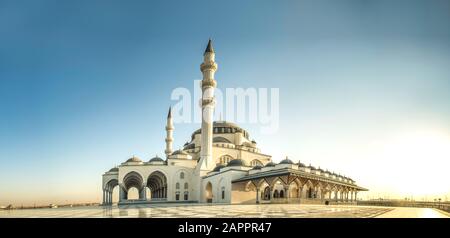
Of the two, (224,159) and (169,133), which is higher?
(169,133)

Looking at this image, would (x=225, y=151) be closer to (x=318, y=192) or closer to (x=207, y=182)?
(x=207, y=182)

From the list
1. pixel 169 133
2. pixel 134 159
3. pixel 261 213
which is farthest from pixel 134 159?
pixel 261 213

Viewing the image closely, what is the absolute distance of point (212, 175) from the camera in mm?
38188

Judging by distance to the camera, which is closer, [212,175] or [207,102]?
[212,175]

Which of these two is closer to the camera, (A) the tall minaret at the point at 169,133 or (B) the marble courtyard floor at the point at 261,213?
(B) the marble courtyard floor at the point at 261,213

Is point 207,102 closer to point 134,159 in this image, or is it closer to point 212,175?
point 212,175

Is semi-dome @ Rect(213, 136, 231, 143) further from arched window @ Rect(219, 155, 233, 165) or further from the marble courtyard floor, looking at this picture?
the marble courtyard floor

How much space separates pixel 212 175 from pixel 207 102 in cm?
850

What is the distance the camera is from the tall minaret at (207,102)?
39469mm

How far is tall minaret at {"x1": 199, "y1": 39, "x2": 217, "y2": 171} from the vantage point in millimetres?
39469

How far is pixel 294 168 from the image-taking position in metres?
29.6

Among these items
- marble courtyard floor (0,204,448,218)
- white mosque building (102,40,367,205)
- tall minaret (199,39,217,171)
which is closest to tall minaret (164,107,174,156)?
white mosque building (102,40,367,205)

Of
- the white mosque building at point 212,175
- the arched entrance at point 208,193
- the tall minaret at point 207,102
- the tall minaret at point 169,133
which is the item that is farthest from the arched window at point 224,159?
the tall minaret at point 169,133

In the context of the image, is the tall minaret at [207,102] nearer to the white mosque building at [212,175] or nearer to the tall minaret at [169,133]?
the white mosque building at [212,175]
